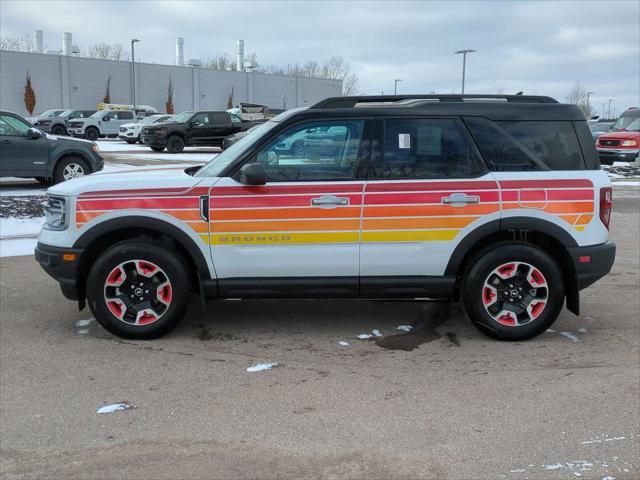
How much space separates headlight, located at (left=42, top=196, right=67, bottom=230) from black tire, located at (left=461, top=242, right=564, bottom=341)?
10.3 feet

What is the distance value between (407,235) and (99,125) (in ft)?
117

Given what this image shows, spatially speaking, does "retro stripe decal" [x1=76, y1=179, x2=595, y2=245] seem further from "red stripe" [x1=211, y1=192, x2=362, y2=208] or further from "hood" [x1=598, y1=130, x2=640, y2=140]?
"hood" [x1=598, y1=130, x2=640, y2=140]

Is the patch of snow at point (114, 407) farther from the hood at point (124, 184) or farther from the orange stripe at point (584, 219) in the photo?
the orange stripe at point (584, 219)

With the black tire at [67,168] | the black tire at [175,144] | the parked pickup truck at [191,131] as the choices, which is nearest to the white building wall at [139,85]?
the parked pickup truck at [191,131]

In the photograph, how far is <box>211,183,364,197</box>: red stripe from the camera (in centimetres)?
474

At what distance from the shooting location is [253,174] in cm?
460

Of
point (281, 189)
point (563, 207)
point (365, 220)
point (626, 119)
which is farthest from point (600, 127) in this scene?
point (281, 189)

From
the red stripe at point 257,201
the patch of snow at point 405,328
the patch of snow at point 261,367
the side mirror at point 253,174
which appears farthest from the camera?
the patch of snow at point 405,328

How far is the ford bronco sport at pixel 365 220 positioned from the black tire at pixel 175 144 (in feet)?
71.3

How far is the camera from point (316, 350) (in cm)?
483

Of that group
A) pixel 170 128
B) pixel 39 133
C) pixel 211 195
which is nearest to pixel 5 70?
pixel 170 128

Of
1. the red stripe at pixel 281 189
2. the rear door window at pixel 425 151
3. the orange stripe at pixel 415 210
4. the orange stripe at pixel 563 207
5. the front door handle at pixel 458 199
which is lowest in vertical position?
the orange stripe at pixel 415 210

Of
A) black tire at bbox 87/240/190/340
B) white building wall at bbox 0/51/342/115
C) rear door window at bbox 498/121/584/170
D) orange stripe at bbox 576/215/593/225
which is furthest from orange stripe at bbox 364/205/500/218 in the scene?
white building wall at bbox 0/51/342/115

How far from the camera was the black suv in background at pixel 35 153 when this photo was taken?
12.6 m
